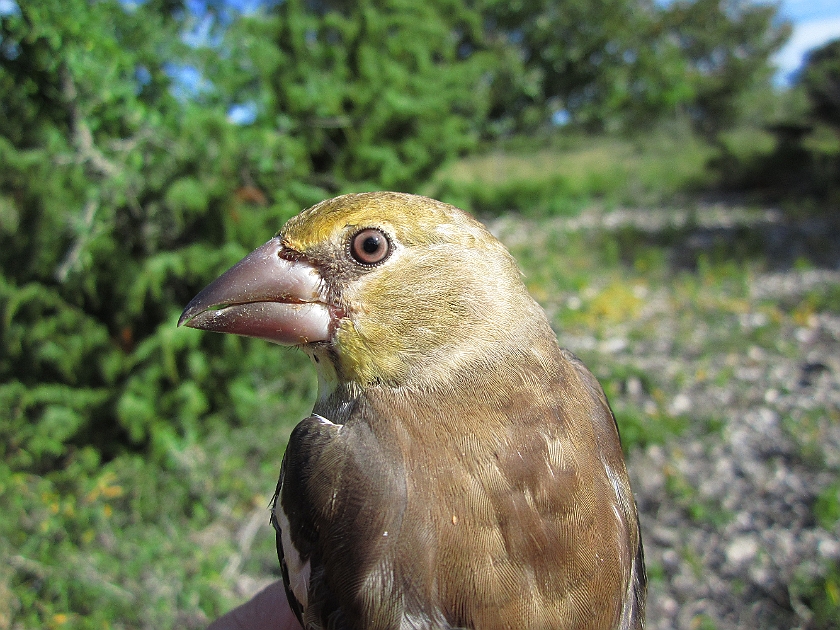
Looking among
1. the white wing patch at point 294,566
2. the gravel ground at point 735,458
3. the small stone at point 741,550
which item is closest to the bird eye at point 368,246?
the white wing patch at point 294,566

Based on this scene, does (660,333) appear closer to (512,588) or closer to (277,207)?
(277,207)

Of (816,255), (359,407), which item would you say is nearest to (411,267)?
(359,407)

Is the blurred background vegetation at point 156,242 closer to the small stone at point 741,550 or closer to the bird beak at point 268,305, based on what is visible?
the bird beak at point 268,305

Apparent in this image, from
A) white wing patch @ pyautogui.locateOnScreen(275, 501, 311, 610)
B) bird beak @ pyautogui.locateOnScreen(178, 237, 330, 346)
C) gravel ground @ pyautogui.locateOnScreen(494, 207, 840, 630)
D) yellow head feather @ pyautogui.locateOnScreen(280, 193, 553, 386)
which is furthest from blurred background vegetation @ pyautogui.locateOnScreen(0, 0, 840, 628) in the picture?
gravel ground @ pyautogui.locateOnScreen(494, 207, 840, 630)

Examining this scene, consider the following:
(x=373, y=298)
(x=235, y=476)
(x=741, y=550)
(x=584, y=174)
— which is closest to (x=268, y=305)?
(x=373, y=298)

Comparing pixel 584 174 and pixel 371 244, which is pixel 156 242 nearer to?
pixel 371 244

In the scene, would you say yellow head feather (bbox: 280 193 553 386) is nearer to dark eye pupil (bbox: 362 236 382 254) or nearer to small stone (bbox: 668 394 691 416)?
dark eye pupil (bbox: 362 236 382 254)
